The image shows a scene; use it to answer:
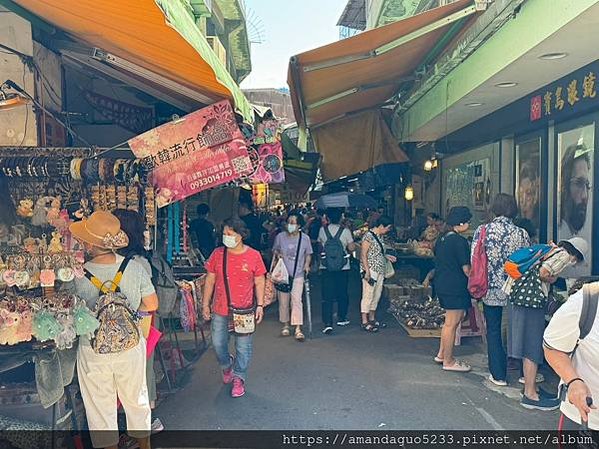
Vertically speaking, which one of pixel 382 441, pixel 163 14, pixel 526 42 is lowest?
pixel 382 441

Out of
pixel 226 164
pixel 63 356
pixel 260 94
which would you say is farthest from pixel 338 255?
pixel 260 94

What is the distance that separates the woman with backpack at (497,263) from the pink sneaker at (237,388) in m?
2.64

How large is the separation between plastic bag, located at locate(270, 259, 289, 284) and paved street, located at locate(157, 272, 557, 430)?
918mm

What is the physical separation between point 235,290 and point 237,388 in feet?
3.20

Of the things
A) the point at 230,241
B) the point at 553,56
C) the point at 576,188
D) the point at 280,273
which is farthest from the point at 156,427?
the point at 576,188

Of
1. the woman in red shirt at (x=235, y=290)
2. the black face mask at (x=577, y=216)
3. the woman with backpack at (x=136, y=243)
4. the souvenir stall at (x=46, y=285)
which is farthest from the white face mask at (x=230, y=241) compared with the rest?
the black face mask at (x=577, y=216)

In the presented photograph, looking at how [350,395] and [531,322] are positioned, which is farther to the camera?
[350,395]

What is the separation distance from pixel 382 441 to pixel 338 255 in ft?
11.6

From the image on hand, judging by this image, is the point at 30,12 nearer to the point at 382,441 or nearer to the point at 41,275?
the point at 41,275

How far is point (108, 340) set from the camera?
339 centimetres

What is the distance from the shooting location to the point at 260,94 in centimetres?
3394

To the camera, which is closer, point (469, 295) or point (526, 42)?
point (526, 42)

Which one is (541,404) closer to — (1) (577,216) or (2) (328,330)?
(1) (577,216)

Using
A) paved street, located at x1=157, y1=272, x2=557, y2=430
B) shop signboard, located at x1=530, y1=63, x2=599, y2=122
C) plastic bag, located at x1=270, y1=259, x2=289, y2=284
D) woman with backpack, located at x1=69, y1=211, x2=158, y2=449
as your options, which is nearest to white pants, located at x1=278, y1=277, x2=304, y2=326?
plastic bag, located at x1=270, y1=259, x2=289, y2=284
